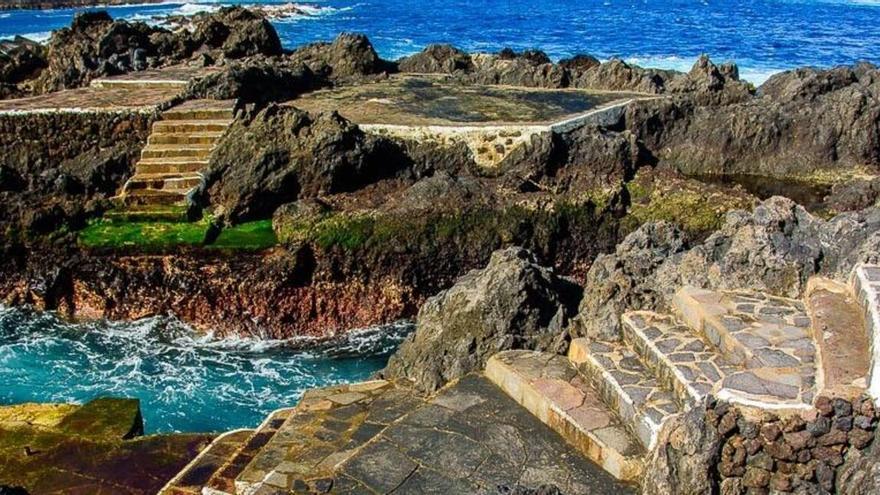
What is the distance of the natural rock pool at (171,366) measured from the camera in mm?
11586

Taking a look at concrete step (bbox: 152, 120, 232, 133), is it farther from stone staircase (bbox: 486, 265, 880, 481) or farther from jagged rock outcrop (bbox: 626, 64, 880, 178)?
stone staircase (bbox: 486, 265, 880, 481)

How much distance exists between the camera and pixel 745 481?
19.5 feet

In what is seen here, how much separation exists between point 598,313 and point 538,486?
2.30 meters

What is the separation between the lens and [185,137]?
16422mm

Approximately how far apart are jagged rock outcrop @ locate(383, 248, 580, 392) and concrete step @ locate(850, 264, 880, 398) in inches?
101

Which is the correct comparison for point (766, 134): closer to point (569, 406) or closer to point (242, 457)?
point (569, 406)

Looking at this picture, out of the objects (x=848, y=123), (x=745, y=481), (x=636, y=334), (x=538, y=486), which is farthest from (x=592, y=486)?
(x=848, y=123)

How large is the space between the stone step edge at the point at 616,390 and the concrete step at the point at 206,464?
309 centimetres

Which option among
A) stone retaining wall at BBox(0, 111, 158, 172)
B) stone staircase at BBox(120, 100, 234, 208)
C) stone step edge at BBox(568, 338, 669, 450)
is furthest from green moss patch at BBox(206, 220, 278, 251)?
stone step edge at BBox(568, 338, 669, 450)

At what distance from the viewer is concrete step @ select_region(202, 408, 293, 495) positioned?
704 centimetres

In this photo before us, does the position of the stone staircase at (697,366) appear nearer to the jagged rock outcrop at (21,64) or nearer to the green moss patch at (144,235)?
the green moss patch at (144,235)

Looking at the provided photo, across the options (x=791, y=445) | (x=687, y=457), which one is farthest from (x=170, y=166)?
(x=791, y=445)

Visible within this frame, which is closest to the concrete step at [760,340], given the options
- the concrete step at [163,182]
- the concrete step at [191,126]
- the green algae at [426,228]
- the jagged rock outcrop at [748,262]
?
the jagged rock outcrop at [748,262]

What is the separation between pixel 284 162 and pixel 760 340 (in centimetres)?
1003
